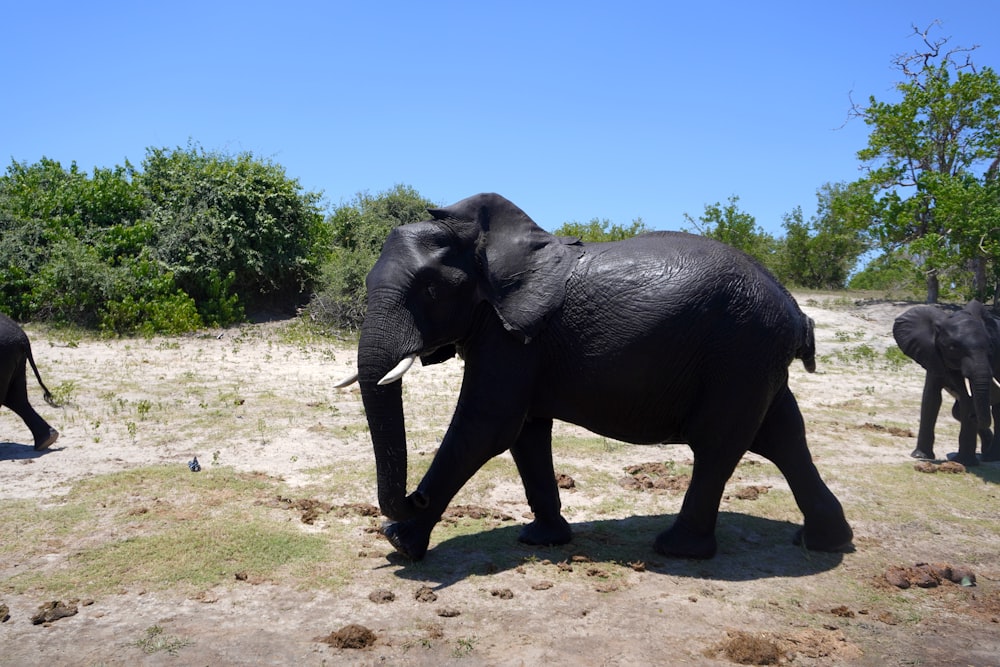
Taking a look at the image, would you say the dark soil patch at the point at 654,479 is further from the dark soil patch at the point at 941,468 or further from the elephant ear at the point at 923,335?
the elephant ear at the point at 923,335

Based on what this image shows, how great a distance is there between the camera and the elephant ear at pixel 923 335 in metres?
10.4

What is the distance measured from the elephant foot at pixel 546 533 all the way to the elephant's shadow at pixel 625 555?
0.21 feet

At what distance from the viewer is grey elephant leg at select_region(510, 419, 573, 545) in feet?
22.1

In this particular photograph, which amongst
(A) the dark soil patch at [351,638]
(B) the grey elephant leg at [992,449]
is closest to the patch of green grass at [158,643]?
(A) the dark soil patch at [351,638]

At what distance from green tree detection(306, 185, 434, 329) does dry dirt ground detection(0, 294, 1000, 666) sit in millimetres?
7738

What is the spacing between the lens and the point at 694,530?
6406mm

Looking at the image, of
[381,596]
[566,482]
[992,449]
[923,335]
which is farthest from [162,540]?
[992,449]

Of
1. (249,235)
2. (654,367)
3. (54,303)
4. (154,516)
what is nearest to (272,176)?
(249,235)

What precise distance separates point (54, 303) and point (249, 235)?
4.51 m

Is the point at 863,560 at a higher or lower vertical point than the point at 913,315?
lower

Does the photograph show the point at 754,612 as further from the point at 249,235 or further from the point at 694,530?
the point at 249,235

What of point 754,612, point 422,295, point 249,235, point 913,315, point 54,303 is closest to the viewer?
point 754,612

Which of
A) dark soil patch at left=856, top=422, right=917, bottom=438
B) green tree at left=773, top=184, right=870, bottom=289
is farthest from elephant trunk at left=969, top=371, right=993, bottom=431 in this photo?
green tree at left=773, top=184, right=870, bottom=289

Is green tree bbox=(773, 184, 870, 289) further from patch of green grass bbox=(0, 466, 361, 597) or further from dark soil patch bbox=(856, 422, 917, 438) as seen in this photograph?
patch of green grass bbox=(0, 466, 361, 597)
